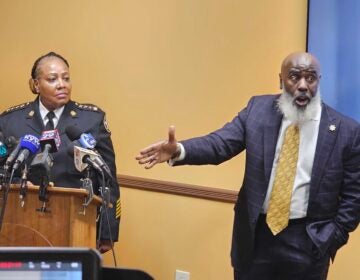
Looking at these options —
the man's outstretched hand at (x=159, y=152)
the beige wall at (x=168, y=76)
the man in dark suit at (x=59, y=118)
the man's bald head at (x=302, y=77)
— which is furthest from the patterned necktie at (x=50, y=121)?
the man's bald head at (x=302, y=77)

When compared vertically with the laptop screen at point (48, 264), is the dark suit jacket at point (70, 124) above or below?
below

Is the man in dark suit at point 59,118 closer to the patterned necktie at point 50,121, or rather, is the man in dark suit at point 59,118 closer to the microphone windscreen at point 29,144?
the patterned necktie at point 50,121

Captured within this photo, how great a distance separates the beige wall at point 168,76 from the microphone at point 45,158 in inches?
52.0

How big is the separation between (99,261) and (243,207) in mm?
1506

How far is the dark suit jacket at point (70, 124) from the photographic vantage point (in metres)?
2.55

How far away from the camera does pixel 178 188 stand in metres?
3.30

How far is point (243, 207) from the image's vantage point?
2.34 metres

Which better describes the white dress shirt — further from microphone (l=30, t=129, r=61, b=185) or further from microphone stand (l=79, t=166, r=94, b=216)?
microphone (l=30, t=129, r=61, b=185)

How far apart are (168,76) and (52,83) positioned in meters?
0.83

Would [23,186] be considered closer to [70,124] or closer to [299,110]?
[70,124]

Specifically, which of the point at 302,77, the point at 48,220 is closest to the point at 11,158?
the point at 48,220

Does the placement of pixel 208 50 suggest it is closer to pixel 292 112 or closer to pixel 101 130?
pixel 101 130

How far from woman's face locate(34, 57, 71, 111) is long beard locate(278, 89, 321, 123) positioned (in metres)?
1.06

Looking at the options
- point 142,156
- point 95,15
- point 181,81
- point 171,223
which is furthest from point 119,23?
point 142,156
